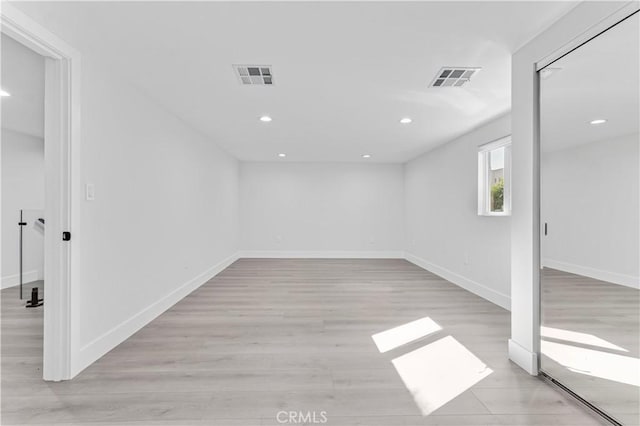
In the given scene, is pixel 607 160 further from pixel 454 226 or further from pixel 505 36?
pixel 454 226

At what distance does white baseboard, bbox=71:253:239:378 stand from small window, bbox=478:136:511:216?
4.15m

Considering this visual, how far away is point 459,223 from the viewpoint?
481 centimetres

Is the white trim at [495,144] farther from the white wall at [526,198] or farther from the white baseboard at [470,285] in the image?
the white baseboard at [470,285]

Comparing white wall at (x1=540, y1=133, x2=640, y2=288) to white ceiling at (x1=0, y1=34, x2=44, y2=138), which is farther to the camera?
white ceiling at (x1=0, y1=34, x2=44, y2=138)

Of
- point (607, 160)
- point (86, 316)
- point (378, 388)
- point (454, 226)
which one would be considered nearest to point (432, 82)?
point (607, 160)

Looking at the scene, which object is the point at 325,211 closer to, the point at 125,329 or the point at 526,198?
the point at 125,329

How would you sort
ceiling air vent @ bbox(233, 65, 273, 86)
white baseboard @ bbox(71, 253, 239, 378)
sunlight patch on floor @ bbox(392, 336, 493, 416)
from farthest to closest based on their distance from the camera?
ceiling air vent @ bbox(233, 65, 273, 86) < white baseboard @ bbox(71, 253, 239, 378) < sunlight patch on floor @ bbox(392, 336, 493, 416)

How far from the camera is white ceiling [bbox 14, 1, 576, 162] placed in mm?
1803

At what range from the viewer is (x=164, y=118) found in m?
3.46

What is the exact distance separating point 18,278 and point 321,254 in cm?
542

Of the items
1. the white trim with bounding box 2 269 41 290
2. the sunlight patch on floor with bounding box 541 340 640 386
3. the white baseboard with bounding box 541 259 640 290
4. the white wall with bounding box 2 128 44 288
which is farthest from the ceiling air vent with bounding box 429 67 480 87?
the white trim with bounding box 2 269 41 290

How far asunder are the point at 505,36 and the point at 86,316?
356 centimetres

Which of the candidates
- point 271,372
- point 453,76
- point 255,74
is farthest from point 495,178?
point 271,372

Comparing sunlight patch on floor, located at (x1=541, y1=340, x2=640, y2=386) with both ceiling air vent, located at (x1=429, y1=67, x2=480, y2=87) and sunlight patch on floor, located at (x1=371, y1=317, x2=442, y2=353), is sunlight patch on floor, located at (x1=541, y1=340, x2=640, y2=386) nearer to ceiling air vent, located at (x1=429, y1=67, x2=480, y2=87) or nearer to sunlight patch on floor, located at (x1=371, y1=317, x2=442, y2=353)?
sunlight patch on floor, located at (x1=371, y1=317, x2=442, y2=353)
